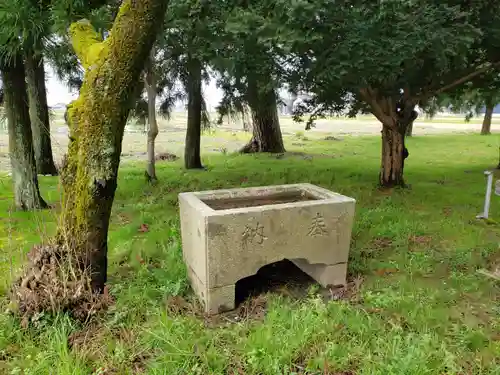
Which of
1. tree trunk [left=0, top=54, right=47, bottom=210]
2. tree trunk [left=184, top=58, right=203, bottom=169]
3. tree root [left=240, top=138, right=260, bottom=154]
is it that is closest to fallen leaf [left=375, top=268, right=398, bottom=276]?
tree trunk [left=0, top=54, right=47, bottom=210]

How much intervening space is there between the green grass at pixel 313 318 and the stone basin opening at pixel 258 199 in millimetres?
711

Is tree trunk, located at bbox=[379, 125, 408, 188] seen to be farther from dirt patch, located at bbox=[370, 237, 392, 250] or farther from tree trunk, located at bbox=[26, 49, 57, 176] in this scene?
tree trunk, located at bbox=[26, 49, 57, 176]

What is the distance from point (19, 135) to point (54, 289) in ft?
12.5

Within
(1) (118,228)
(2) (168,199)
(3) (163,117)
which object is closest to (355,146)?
(3) (163,117)

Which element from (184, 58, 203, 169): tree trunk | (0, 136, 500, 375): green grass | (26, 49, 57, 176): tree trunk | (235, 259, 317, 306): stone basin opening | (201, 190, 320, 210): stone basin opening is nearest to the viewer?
(0, 136, 500, 375): green grass

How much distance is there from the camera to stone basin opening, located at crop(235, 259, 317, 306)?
3.60 m

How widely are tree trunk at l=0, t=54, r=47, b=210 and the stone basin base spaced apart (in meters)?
3.30

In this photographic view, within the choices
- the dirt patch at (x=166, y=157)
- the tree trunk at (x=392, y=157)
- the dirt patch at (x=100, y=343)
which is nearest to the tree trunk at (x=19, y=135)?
the dirt patch at (x=100, y=343)

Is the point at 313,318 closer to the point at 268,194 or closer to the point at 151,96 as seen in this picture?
the point at 268,194

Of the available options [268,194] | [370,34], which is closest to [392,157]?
[370,34]

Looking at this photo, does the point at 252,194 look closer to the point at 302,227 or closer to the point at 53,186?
the point at 302,227

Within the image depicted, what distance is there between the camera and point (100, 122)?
3.00 meters

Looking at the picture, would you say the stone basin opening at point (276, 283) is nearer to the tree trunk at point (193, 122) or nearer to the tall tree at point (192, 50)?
the tall tree at point (192, 50)

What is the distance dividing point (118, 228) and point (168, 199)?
1.37m
